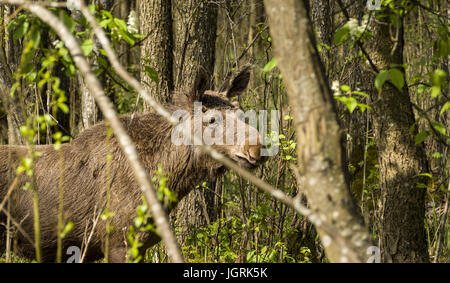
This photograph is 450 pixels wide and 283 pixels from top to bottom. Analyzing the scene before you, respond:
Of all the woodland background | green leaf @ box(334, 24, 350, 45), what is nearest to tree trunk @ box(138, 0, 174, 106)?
the woodland background

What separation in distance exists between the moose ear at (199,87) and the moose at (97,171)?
0.01 meters

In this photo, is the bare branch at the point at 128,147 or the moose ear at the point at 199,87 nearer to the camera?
the bare branch at the point at 128,147

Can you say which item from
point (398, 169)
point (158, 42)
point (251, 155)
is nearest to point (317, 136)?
point (398, 169)

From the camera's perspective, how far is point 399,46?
14.3 feet

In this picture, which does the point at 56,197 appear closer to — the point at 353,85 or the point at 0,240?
the point at 0,240

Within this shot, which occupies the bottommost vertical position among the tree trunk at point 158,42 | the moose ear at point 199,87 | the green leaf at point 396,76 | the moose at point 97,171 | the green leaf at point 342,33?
the moose at point 97,171

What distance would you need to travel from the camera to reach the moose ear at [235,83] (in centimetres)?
581

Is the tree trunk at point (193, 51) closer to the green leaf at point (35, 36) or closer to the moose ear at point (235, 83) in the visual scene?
the moose ear at point (235, 83)

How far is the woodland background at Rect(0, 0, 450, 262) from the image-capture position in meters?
3.72

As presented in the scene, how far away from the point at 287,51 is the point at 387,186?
6.91ft

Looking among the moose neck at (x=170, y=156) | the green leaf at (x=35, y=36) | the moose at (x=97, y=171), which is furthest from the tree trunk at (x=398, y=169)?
the green leaf at (x=35, y=36)

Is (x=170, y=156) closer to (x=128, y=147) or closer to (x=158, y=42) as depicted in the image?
(x=158, y=42)

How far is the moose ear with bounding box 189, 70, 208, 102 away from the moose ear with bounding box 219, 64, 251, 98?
51cm
